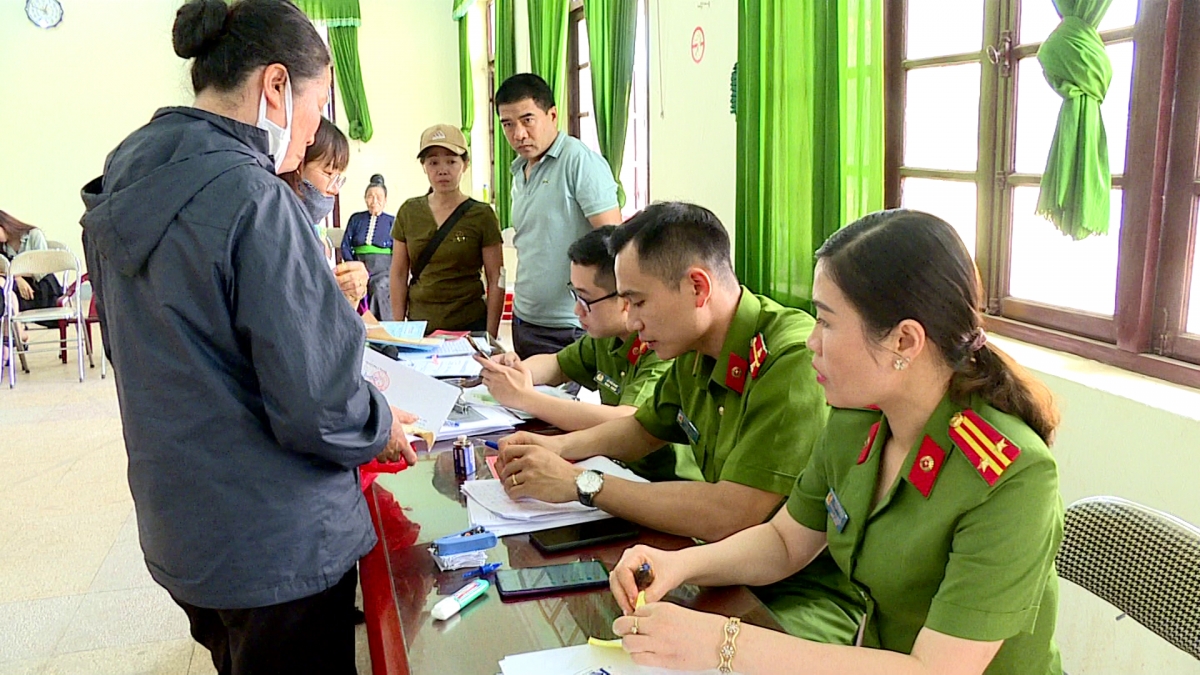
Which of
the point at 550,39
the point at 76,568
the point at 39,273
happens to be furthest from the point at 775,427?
the point at 39,273

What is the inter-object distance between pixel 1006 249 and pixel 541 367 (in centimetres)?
123

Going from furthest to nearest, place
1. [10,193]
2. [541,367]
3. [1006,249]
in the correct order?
[10,193] < [541,367] < [1006,249]

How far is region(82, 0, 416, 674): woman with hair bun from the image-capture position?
110 cm

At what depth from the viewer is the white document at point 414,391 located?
173 centimetres

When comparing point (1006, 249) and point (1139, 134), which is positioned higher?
point (1139, 134)

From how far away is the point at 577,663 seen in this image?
987 mm

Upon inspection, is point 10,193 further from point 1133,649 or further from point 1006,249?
point 1133,649

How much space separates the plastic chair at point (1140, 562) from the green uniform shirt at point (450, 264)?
2515 mm

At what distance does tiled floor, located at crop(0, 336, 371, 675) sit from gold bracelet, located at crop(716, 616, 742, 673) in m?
1.70

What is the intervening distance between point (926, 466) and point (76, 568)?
3002 millimetres

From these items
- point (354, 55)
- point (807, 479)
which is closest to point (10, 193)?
point (354, 55)

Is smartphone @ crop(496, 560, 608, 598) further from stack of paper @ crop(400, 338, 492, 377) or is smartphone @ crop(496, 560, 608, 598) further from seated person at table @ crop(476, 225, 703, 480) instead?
stack of paper @ crop(400, 338, 492, 377)

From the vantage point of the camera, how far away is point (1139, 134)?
178cm

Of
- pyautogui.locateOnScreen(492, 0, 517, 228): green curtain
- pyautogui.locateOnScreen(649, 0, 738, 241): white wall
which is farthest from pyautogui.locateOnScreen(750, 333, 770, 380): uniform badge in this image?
pyautogui.locateOnScreen(492, 0, 517, 228): green curtain
